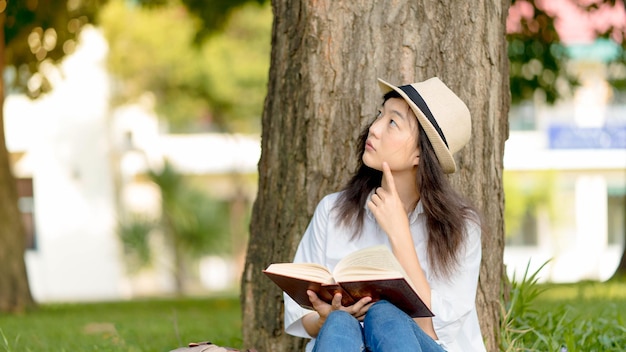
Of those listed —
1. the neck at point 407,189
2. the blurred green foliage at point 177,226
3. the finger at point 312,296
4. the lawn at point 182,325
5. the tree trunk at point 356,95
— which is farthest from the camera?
the blurred green foliage at point 177,226

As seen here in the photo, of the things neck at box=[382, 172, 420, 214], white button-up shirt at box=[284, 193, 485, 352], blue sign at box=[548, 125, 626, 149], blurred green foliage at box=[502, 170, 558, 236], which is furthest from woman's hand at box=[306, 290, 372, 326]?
blue sign at box=[548, 125, 626, 149]

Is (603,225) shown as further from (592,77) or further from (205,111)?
(205,111)

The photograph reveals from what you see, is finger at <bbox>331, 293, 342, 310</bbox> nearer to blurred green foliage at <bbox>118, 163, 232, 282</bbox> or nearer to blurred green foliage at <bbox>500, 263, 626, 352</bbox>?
blurred green foliage at <bbox>500, 263, 626, 352</bbox>

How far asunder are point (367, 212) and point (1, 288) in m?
7.78

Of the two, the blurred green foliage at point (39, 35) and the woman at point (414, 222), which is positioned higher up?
the blurred green foliage at point (39, 35)

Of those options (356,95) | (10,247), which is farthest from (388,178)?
(10,247)

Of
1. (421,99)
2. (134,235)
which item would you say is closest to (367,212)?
(421,99)

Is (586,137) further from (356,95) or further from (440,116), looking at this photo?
(440,116)

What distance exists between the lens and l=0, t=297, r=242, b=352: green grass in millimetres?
4938

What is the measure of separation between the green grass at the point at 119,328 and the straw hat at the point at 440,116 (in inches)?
74.2

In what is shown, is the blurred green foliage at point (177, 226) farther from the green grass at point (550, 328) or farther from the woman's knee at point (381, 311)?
the woman's knee at point (381, 311)

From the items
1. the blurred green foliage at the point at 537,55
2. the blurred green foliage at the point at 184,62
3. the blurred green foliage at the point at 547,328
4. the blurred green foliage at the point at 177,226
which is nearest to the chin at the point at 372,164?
the blurred green foliage at the point at 547,328

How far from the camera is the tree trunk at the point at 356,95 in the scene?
4.20 metres

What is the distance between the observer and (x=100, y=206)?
24578 mm
